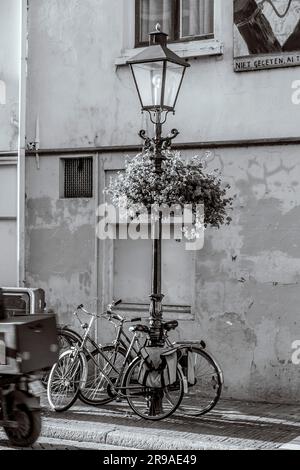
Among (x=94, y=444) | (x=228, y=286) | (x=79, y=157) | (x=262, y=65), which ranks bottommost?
(x=94, y=444)

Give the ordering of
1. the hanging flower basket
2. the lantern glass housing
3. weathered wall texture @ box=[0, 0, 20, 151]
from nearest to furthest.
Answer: the lantern glass housing < the hanging flower basket < weathered wall texture @ box=[0, 0, 20, 151]

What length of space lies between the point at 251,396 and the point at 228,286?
1.41m

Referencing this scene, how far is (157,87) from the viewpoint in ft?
28.6

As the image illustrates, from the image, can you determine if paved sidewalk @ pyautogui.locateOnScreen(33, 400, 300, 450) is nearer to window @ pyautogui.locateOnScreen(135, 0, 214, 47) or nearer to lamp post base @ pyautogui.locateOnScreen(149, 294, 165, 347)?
lamp post base @ pyautogui.locateOnScreen(149, 294, 165, 347)

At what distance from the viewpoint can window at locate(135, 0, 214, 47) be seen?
11008 millimetres

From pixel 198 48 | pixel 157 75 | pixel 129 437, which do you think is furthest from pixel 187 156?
pixel 129 437

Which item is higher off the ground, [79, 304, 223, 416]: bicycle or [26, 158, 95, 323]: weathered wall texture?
[26, 158, 95, 323]: weathered wall texture

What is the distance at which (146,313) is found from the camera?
11125 mm

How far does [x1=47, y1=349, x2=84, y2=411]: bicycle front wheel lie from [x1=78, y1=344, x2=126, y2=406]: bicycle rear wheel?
0.13m

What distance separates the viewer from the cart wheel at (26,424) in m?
7.40

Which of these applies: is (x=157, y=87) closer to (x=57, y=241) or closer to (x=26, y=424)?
(x=57, y=241)

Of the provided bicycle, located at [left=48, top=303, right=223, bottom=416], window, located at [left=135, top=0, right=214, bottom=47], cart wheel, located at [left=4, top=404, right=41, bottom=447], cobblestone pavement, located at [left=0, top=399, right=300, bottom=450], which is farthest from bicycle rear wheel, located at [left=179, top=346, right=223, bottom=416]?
window, located at [left=135, top=0, right=214, bottom=47]
